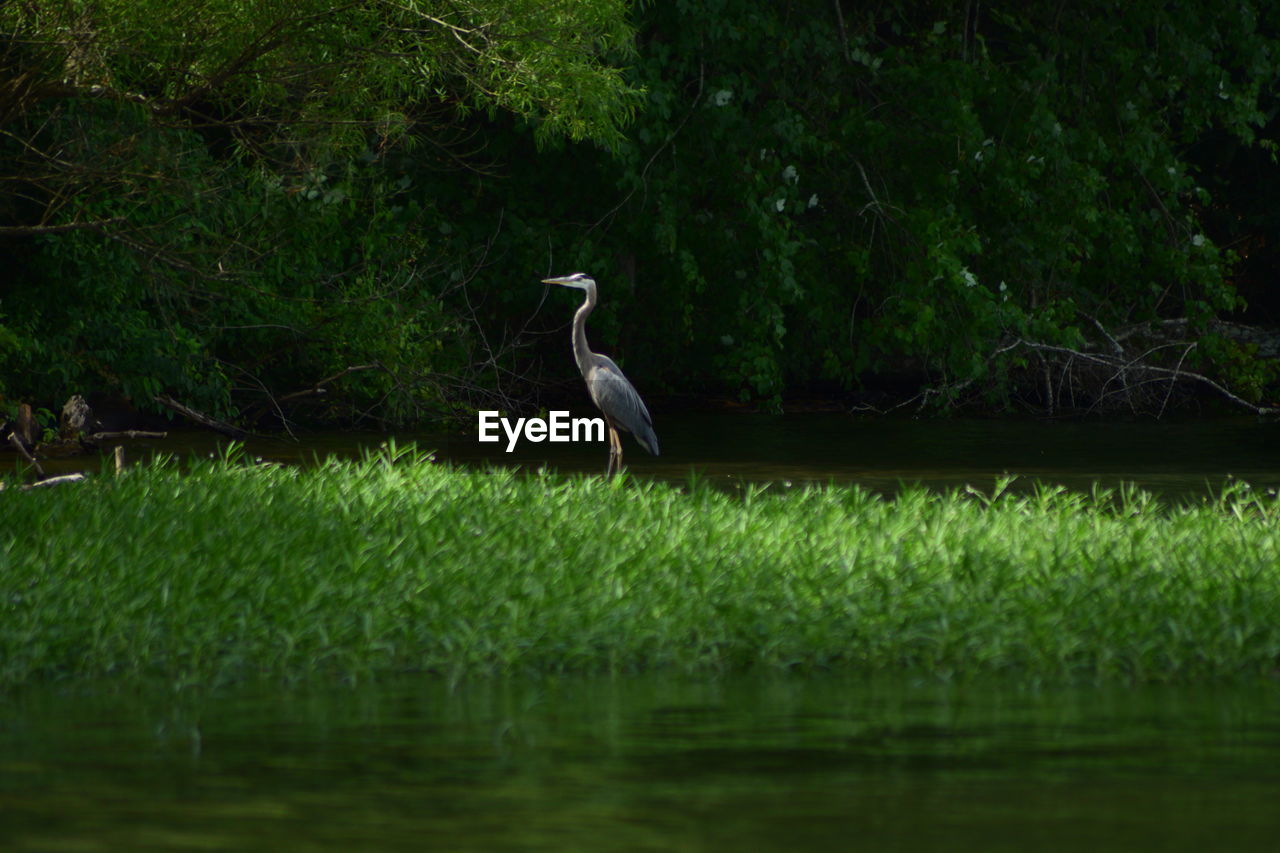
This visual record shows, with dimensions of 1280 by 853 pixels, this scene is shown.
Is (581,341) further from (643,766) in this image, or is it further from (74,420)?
(643,766)

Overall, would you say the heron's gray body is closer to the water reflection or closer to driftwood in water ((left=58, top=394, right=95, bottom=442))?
the water reflection

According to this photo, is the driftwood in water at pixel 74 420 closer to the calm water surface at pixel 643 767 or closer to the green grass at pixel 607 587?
the green grass at pixel 607 587

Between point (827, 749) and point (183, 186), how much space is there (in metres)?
12.7

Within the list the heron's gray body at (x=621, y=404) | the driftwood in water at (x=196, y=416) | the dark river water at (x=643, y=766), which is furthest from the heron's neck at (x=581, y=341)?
the dark river water at (x=643, y=766)

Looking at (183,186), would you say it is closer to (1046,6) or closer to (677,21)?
(677,21)

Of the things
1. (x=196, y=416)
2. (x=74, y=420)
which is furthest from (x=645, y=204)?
(x=74, y=420)

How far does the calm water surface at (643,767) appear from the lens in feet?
15.6

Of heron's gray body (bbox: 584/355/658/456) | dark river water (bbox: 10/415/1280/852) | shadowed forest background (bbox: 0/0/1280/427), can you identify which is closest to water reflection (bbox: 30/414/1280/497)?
heron's gray body (bbox: 584/355/658/456)

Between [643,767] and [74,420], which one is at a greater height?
[74,420]

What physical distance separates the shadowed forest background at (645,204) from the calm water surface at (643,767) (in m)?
10.3

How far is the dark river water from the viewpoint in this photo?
4762 millimetres

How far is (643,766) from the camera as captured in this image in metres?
5.47

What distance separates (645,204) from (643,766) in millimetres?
17166

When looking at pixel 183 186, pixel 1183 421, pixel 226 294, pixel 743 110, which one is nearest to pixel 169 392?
pixel 226 294
